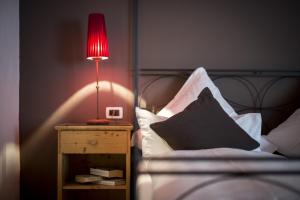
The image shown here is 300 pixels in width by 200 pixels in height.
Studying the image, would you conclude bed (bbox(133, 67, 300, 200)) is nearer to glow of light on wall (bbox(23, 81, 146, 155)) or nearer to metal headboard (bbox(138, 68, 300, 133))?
metal headboard (bbox(138, 68, 300, 133))

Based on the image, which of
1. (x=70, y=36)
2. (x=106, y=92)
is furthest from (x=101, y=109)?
(x=70, y=36)

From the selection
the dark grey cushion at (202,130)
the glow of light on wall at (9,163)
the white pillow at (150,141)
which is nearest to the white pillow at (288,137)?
the dark grey cushion at (202,130)

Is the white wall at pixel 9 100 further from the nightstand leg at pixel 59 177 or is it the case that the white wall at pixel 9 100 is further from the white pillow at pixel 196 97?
the white pillow at pixel 196 97

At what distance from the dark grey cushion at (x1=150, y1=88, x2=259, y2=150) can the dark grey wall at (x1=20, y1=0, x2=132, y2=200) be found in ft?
1.94

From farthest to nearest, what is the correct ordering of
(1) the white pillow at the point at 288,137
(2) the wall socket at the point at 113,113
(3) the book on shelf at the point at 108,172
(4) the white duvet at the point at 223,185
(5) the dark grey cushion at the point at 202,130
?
(2) the wall socket at the point at 113,113 < (3) the book on shelf at the point at 108,172 < (1) the white pillow at the point at 288,137 < (5) the dark grey cushion at the point at 202,130 < (4) the white duvet at the point at 223,185

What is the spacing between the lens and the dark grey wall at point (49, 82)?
2885 mm

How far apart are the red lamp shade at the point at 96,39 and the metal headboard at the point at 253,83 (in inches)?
16.6

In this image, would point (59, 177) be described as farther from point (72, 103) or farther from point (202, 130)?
point (202, 130)

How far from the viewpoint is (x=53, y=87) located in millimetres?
2896

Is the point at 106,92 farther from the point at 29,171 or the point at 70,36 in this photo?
the point at 29,171

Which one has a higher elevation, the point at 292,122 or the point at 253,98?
the point at 253,98

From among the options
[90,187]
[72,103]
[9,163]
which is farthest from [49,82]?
[90,187]

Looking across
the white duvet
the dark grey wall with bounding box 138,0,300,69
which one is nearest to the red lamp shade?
the dark grey wall with bounding box 138,0,300,69

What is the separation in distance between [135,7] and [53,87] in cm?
90
